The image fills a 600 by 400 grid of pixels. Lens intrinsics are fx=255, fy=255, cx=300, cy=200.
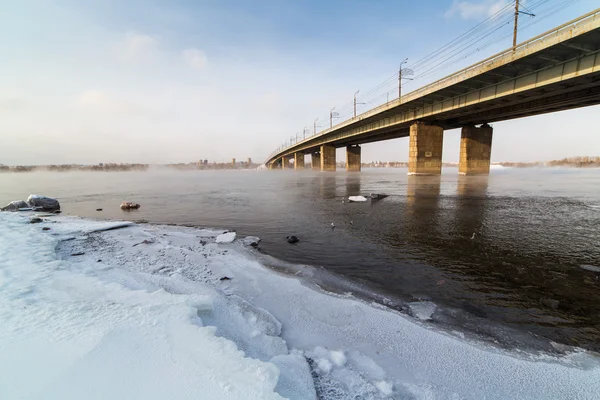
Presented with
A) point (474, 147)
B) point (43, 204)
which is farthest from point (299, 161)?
point (43, 204)

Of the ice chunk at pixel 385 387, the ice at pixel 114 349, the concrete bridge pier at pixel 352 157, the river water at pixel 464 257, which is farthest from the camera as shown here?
the concrete bridge pier at pixel 352 157

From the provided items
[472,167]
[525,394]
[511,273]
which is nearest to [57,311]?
[525,394]

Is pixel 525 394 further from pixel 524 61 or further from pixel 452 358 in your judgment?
pixel 524 61

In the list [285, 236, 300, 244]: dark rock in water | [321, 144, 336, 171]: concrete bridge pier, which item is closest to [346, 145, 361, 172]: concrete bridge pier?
[321, 144, 336, 171]: concrete bridge pier

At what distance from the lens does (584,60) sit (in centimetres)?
1994

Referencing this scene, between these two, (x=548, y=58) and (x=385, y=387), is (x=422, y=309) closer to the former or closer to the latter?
(x=385, y=387)

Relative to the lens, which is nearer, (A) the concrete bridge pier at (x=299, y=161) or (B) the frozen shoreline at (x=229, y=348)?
(B) the frozen shoreline at (x=229, y=348)

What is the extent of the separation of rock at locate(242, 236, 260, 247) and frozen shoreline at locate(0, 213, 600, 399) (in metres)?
2.75

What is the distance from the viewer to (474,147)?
160 ft

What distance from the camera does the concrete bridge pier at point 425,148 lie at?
42750 mm

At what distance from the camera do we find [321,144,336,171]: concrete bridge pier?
84000 mm

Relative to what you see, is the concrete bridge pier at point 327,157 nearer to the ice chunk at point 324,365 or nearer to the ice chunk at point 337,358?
the ice chunk at point 337,358

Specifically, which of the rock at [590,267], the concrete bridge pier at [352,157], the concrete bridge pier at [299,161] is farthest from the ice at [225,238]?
the concrete bridge pier at [299,161]

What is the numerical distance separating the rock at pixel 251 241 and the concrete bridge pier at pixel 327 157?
77772 mm
